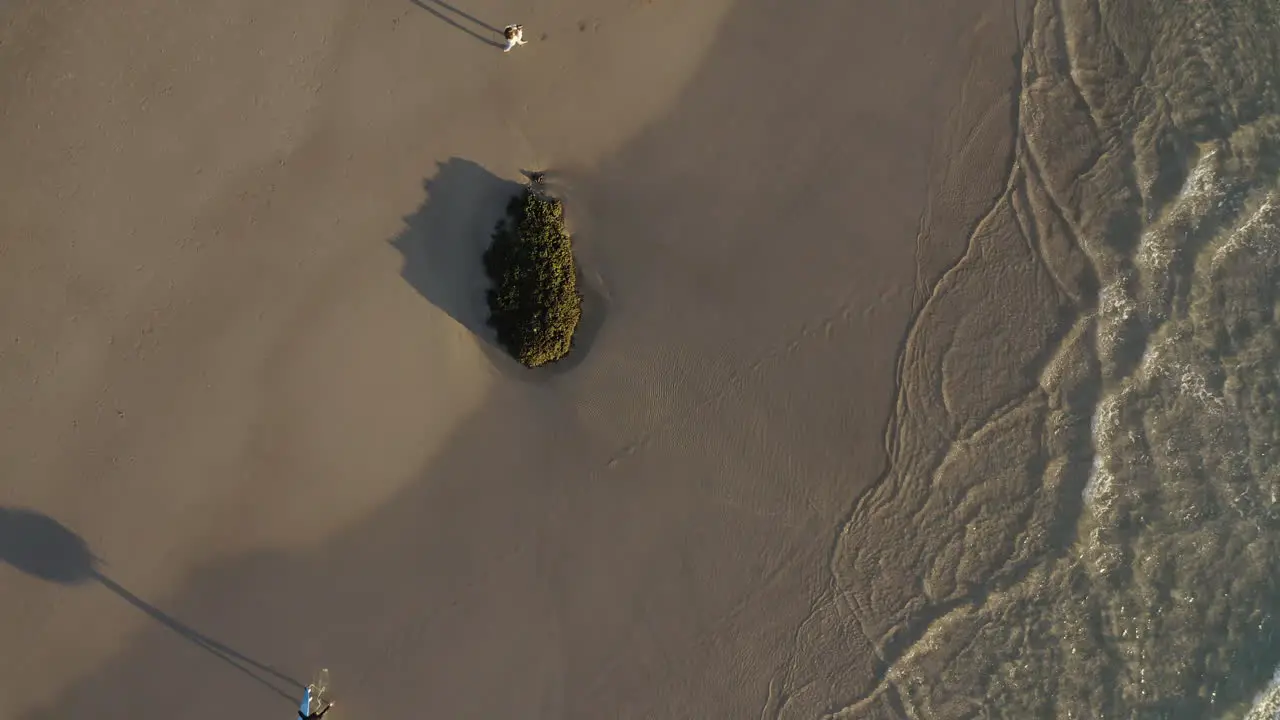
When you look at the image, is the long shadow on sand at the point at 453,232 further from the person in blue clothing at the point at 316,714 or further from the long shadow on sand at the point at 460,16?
the person in blue clothing at the point at 316,714

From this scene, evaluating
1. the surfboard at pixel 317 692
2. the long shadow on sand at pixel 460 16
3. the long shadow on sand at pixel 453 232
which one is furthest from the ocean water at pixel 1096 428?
the long shadow on sand at pixel 460 16

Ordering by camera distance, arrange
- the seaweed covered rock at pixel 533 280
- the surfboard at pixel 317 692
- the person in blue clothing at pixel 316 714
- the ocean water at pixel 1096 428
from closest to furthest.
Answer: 1. the seaweed covered rock at pixel 533 280
2. the person in blue clothing at pixel 316 714
3. the surfboard at pixel 317 692
4. the ocean water at pixel 1096 428

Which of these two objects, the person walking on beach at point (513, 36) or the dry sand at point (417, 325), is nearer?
the person walking on beach at point (513, 36)

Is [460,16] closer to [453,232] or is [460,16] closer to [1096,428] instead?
[453,232]

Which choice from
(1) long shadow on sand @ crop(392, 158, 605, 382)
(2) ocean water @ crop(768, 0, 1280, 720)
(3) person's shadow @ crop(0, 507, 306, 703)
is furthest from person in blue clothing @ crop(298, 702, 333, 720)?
Result: (2) ocean water @ crop(768, 0, 1280, 720)

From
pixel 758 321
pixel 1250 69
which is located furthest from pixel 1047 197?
pixel 758 321

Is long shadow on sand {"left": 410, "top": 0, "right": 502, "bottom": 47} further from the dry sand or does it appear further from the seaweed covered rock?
the seaweed covered rock
